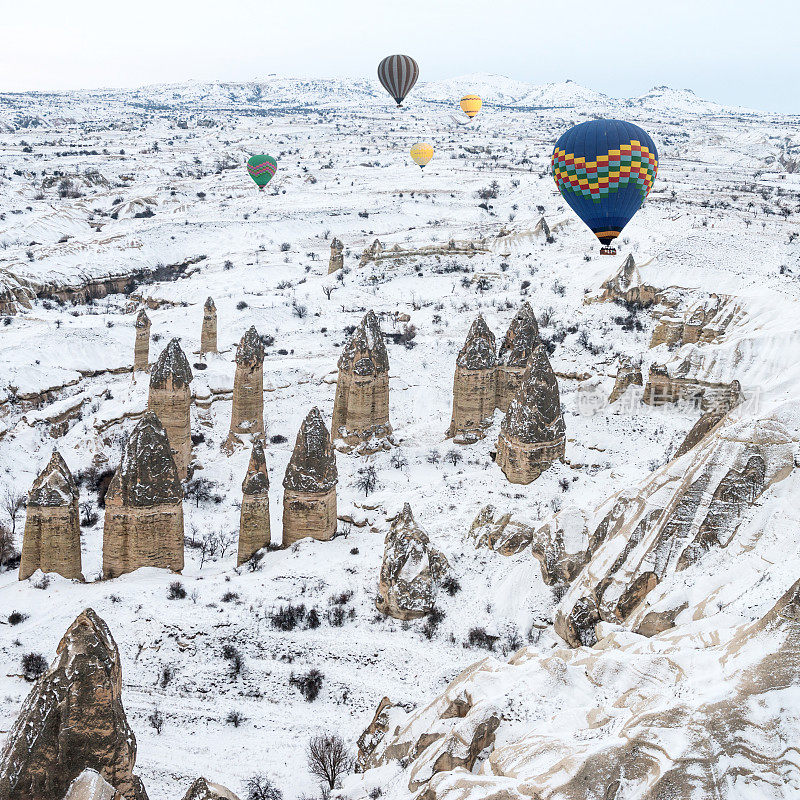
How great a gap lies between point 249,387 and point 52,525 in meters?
12.4

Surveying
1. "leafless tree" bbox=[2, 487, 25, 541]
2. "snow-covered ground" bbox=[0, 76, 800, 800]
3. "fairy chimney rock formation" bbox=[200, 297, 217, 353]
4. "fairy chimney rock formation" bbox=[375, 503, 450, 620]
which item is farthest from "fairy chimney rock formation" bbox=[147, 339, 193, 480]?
"fairy chimney rock formation" bbox=[200, 297, 217, 353]

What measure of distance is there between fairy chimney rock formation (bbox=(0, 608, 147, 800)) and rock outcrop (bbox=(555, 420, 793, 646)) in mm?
8321

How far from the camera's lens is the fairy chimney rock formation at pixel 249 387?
29.5 m

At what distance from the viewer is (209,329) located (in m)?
39.0

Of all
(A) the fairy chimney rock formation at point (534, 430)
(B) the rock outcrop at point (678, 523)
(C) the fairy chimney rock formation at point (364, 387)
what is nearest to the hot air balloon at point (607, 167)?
(C) the fairy chimney rock formation at point (364, 387)

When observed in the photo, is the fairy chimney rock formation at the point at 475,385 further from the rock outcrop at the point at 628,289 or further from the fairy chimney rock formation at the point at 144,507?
the rock outcrop at the point at 628,289

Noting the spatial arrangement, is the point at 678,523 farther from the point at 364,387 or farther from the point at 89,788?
the point at 364,387

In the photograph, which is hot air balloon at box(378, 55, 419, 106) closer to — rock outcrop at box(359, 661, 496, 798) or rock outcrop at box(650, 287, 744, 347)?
rock outcrop at box(650, 287, 744, 347)

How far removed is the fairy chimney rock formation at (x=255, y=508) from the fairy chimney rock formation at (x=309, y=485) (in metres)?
0.60

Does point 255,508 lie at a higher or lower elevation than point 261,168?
lower

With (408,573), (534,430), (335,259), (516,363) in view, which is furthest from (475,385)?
(335,259)

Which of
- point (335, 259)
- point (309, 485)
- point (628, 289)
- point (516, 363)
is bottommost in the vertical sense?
point (309, 485)

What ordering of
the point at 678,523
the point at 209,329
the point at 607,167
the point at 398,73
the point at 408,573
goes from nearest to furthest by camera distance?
the point at 678,523, the point at 408,573, the point at 607,167, the point at 209,329, the point at 398,73

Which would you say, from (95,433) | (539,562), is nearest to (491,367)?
(539,562)
